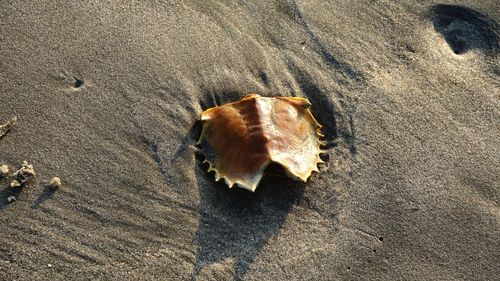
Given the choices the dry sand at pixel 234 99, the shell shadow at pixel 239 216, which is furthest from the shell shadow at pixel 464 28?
the shell shadow at pixel 239 216

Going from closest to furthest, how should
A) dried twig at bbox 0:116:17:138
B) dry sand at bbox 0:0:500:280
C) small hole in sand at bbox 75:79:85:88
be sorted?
dry sand at bbox 0:0:500:280
dried twig at bbox 0:116:17:138
small hole in sand at bbox 75:79:85:88

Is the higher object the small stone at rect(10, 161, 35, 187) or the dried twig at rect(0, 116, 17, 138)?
the dried twig at rect(0, 116, 17, 138)

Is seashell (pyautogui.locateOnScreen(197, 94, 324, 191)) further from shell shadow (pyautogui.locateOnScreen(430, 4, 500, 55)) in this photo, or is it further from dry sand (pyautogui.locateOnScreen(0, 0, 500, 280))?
shell shadow (pyautogui.locateOnScreen(430, 4, 500, 55))

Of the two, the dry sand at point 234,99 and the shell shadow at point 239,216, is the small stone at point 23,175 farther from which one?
the shell shadow at point 239,216

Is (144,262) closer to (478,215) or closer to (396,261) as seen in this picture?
(396,261)

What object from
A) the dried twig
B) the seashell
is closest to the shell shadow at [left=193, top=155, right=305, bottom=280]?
the seashell

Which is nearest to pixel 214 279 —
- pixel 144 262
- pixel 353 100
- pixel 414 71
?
pixel 144 262
